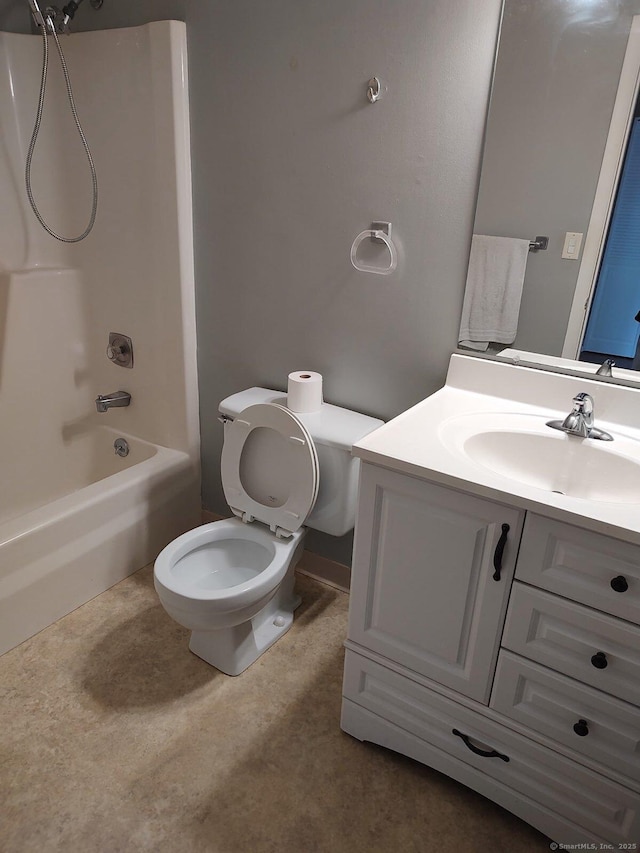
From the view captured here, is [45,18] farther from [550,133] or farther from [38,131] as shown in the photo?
[550,133]

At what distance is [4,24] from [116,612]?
2.15m

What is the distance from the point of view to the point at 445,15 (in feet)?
4.67

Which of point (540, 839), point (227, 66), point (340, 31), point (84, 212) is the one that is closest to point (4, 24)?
point (84, 212)

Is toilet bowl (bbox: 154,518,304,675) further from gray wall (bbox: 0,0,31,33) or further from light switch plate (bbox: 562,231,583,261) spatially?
gray wall (bbox: 0,0,31,33)

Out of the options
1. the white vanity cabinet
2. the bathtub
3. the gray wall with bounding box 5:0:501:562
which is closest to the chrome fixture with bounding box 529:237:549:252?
the gray wall with bounding box 5:0:501:562

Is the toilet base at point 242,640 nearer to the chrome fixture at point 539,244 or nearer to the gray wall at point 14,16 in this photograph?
the chrome fixture at point 539,244

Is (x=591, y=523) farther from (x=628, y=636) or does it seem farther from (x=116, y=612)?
(x=116, y=612)

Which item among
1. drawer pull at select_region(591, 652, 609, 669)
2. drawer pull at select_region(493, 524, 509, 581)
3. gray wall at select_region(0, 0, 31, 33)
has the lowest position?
drawer pull at select_region(591, 652, 609, 669)

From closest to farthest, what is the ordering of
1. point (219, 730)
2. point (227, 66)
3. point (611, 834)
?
point (611, 834) < point (219, 730) < point (227, 66)

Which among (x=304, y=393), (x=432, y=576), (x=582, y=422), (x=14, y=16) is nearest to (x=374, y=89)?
(x=304, y=393)

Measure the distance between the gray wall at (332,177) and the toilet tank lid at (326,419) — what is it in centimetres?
8

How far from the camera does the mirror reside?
4.34 feet

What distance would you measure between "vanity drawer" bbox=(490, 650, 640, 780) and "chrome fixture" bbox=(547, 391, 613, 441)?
53 centimetres

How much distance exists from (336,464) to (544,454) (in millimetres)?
578
